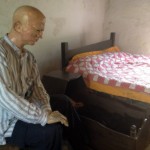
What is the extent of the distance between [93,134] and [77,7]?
176 centimetres

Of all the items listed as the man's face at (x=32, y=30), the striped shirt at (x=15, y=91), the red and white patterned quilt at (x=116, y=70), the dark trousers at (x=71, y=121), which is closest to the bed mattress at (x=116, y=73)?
the red and white patterned quilt at (x=116, y=70)

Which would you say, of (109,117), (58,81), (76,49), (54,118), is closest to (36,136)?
(54,118)

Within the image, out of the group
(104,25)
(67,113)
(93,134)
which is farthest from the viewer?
(104,25)

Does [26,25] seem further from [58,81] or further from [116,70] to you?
[116,70]

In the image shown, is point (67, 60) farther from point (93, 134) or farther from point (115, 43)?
point (115, 43)

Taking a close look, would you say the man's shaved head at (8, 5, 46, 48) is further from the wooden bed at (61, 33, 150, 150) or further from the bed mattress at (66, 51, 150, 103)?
the bed mattress at (66, 51, 150, 103)

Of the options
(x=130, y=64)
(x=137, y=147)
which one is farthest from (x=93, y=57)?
(x=137, y=147)

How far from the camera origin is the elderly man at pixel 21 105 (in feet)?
4.13

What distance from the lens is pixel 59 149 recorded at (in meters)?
1.39

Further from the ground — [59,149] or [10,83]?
[10,83]

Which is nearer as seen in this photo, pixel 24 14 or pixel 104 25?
pixel 24 14

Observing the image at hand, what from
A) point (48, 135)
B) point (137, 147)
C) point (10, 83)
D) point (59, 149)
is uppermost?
point (10, 83)

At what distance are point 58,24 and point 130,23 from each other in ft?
4.60

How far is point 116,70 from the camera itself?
2.58 metres
